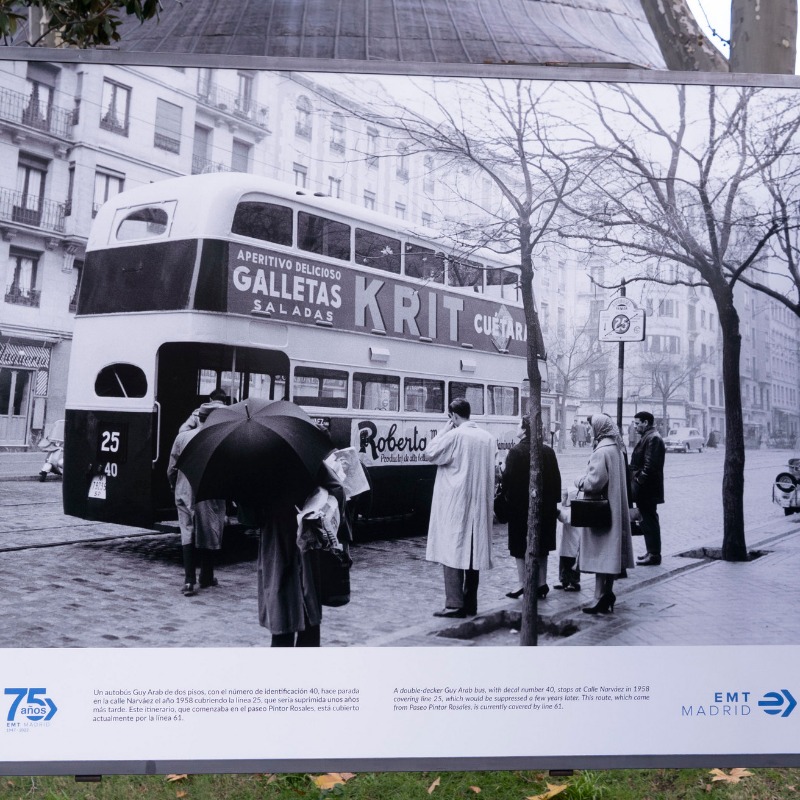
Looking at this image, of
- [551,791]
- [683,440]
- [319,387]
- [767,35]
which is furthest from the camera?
[767,35]

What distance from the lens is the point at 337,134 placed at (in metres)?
3.14

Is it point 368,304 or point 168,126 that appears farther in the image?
point 368,304

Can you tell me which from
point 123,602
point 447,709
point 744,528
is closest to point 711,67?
point 744,528

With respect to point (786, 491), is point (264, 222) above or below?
above

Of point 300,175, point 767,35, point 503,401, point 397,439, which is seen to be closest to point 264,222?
point 300,175

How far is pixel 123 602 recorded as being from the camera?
2.93 metres

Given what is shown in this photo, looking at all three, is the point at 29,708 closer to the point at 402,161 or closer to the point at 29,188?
the point at 29,188

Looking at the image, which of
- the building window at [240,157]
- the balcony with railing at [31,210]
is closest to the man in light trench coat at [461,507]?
the building window at [240,157]

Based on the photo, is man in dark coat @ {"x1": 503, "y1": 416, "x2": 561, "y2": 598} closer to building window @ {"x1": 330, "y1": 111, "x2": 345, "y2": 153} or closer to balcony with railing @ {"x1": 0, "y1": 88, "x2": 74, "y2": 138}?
building window @ {"x1": 330, "y1": 111, "x2": 345, "y2": 153}

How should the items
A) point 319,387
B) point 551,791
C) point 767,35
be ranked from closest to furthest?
1. point 319,387
2. point 551,791
3. point 767,35

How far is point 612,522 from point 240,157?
216 centimetres

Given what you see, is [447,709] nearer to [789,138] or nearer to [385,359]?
[385,359]

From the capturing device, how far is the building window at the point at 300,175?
10.2 ft

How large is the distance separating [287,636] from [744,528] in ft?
6.49
